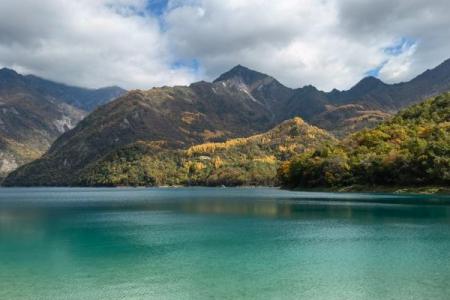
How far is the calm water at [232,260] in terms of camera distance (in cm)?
3588

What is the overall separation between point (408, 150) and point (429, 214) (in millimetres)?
82018

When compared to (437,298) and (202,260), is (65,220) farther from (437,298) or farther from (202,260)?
(437,298)

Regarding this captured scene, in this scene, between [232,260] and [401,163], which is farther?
[401,163]

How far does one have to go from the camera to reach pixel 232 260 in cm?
4750

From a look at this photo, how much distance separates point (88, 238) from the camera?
6625 centimetres

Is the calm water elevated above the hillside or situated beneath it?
situated beneath

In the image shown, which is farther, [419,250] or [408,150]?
[408,150]

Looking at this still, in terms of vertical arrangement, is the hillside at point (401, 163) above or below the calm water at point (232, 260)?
above

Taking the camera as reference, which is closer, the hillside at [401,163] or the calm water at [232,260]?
the calm water at [232,260]

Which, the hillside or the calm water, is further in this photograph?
the hillside

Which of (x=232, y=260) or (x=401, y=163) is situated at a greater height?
(x=401, y=163)

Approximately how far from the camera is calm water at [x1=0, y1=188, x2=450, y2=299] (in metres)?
35.9

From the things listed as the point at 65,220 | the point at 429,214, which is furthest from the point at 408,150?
the point at 65,220

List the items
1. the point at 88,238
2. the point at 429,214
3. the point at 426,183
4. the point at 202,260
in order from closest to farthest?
the point at 202,260, the point at 88,238, the point at 429,214, the point at 426,183
